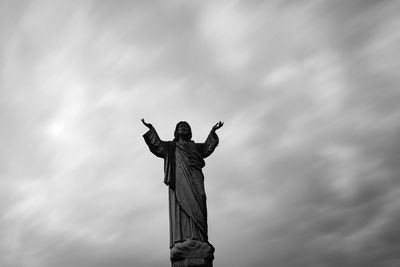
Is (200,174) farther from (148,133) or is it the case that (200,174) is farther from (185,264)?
(185,264)

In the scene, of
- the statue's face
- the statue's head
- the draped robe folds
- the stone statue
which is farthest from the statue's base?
the statue's face

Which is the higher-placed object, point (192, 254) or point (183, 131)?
point (183, 131)

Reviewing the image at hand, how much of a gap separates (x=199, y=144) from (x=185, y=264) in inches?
170

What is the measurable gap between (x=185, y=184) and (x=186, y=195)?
1.21ft

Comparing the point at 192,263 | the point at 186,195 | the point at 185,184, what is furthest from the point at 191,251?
the point at 185,184

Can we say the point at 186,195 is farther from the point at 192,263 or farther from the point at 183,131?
the point at 183,131

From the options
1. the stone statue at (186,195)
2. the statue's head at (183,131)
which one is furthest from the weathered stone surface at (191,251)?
the statue's head at (183,131)

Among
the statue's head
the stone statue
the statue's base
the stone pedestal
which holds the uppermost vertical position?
the statue's head

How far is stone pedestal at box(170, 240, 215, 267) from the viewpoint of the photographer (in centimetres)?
1256

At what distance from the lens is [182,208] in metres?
13.8

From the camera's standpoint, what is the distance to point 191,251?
12.8 metres

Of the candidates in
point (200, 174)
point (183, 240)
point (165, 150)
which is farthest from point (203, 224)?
point (165, 150)

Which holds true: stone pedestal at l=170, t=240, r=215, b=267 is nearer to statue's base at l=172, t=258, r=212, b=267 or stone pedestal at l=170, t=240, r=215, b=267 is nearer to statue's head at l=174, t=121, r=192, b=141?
statue's base at l=172, t=258, r=212, b=267

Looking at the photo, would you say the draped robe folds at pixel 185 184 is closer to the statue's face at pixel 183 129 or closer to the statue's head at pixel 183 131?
the statue's head at pixel 183 131
